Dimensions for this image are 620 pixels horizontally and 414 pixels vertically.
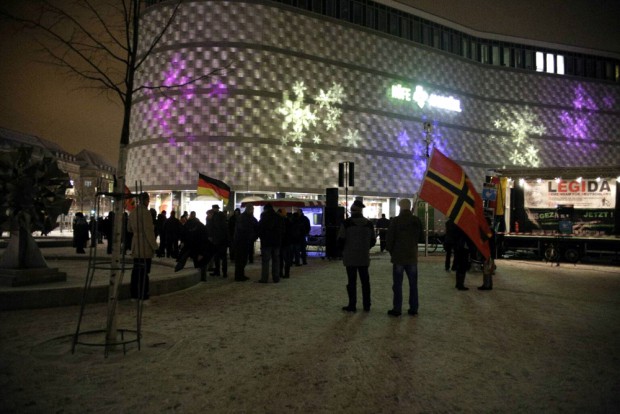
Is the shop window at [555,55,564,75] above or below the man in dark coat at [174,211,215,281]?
above

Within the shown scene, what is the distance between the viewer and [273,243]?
11719 millimetres

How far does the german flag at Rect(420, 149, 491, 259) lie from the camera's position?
8.59 metres

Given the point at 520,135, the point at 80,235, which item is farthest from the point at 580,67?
the point at 80,235

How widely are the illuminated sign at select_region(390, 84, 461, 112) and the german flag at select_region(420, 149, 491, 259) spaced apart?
38.3 m

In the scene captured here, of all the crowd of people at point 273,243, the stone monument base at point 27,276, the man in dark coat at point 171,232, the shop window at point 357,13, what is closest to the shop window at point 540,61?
the shop window at point 357,13

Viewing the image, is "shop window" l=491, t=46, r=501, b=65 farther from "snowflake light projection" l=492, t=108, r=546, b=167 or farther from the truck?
the truck

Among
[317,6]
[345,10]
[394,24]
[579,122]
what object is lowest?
[579,122]

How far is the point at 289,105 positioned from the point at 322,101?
3.13 meters

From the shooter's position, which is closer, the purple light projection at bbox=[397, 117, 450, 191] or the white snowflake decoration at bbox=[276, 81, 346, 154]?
the white snowflake decoration at bbox=[276, 81, 346, 154]

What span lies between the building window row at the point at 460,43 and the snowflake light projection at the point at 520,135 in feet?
18.4

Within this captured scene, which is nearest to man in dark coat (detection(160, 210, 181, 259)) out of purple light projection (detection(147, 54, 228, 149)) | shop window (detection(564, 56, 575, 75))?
purple light projection (detection(147, 54, 228, 149))

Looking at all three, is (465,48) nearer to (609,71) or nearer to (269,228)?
(609,71)

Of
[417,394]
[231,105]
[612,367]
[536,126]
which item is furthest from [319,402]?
[536,126]

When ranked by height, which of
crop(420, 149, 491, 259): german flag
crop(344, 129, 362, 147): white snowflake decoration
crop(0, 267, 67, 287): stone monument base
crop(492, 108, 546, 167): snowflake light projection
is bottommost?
crop(0, 267, 67, 287): stone monument base
